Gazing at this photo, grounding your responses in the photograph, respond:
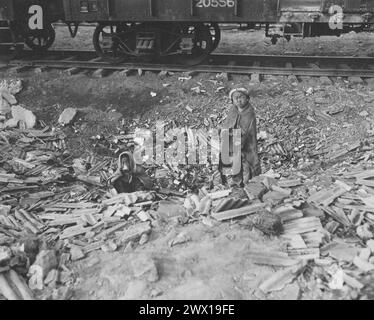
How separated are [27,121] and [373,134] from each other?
8.38m

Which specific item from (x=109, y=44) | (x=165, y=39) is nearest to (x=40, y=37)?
(x=109, y=44)

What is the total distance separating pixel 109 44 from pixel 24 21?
265 centimetres

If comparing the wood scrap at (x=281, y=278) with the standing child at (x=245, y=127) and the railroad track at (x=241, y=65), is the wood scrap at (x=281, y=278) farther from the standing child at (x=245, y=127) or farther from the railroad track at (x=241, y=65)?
the railroad track at (x=241, y=65)

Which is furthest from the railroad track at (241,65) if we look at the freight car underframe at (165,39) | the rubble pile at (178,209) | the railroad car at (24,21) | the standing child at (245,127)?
the standing child at (245,127)

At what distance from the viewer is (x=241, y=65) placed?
42.6 ft

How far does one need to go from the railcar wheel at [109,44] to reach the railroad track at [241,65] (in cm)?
28

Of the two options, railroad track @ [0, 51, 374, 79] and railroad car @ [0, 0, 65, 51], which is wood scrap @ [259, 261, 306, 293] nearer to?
railroad track @ [0, 51, 374, 79]

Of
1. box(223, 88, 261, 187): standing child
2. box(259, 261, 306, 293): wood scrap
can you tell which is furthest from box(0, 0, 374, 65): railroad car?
box(259, 261, 306, 293): wood scrap

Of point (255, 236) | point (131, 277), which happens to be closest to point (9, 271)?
point (131, 277)

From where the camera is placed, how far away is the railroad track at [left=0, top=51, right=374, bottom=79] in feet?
40.2

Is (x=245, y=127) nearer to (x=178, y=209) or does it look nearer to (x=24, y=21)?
(x=178, y=209)

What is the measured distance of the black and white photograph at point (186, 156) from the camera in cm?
558

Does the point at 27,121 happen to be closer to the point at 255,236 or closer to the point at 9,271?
the point at 9,271

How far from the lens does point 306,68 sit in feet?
40.8
